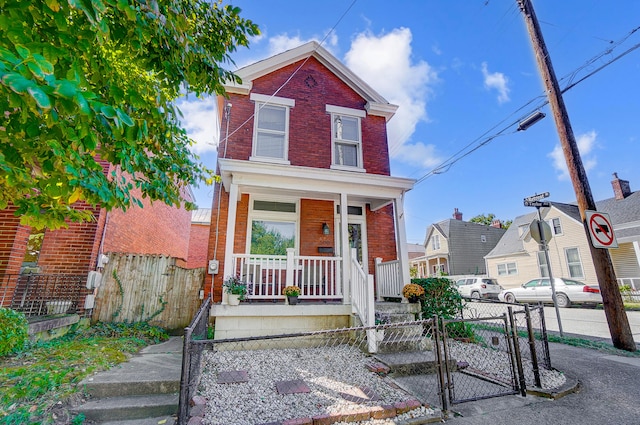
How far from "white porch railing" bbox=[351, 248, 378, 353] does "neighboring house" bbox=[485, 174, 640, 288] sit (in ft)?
42.5

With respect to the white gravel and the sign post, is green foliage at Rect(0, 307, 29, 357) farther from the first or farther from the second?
the sign post

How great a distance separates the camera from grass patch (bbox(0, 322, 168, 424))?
276cm

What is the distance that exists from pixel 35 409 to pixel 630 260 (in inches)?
931

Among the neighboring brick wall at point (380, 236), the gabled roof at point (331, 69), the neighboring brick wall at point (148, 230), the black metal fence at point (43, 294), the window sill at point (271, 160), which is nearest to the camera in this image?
the black metal fence at point (43, 294)

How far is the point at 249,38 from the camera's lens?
451 centimetres

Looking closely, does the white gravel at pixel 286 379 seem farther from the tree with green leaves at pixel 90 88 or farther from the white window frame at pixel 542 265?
the white window frame at pixel 542 265

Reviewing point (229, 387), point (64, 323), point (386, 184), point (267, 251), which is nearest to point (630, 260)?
point (386, 184)

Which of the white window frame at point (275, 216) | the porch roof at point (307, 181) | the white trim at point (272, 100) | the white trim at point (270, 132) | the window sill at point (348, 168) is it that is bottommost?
the white window frame at point (275, 216)

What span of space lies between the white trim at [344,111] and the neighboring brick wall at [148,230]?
19.8ft

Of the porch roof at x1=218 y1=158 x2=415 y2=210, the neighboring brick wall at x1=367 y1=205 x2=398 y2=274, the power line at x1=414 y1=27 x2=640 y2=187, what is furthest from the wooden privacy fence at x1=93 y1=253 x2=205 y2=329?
the power line at x1=414 y1=27 x2=640 y2=187

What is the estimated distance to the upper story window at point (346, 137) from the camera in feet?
29.0

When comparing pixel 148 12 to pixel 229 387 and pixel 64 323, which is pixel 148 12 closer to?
pixel 229 387

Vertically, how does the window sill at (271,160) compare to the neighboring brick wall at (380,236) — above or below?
above

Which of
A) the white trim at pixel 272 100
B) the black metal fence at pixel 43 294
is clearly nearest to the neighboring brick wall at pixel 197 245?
the white trim at pixel 272 100
